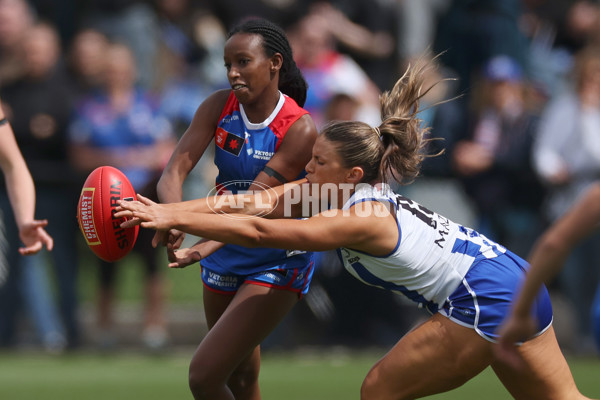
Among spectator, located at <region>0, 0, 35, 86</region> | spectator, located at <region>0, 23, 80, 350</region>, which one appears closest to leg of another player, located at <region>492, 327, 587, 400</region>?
spectator, located at <region>0, 23, 80, 350</region>

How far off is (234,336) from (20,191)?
132cm

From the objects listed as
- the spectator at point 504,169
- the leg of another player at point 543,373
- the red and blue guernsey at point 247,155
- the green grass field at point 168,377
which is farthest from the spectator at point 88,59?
the leg of another player at point 543,373

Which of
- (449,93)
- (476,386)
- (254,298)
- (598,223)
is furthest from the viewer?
(449,93)

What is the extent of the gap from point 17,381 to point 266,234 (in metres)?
4.17

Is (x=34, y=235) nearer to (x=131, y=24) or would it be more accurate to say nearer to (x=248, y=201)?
(x=248, y=201)

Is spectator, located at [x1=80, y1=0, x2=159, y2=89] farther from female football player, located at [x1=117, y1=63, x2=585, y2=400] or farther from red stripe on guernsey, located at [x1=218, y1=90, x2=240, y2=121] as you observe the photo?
female football player, located at [x1=117, y1=63, x2=585, y2=400]

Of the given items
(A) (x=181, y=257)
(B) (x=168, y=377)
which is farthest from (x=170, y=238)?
(B) (x=168, y=377)

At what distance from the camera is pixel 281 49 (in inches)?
193

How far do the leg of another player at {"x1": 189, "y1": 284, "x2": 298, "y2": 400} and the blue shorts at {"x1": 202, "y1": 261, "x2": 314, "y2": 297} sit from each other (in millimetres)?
35

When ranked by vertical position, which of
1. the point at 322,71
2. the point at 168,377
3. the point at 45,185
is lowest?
the point at 168,377

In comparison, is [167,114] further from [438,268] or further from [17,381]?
[438,268]

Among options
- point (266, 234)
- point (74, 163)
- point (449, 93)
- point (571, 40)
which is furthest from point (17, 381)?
point (571, 40)

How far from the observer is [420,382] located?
423 centimetres

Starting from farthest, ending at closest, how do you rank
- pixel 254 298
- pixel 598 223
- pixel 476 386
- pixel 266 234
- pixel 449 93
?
pixel 449 93 < pixel 476 386 < pixel 254 298 < pixel 266 234 < pixel 598 223
